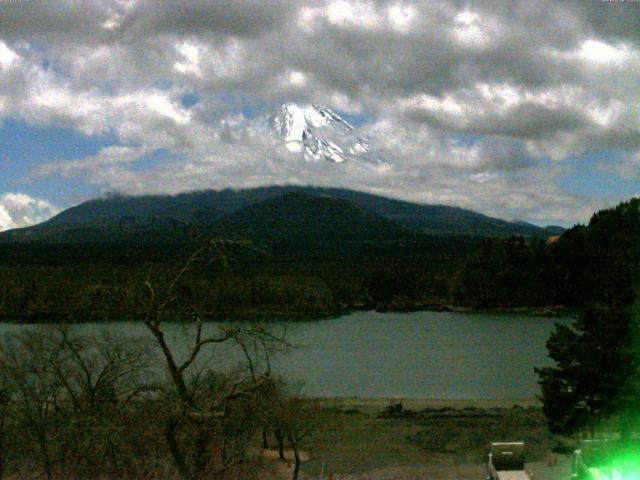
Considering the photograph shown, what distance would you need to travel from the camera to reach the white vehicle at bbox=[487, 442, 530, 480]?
264 inches

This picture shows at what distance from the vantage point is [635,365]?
37.2 feet

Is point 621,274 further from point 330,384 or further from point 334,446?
point 330,384

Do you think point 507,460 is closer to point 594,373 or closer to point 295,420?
point 295,420

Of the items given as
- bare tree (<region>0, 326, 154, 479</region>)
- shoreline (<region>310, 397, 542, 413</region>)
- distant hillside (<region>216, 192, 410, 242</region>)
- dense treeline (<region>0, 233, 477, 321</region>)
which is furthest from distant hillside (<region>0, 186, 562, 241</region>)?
bare tree (<region>0, 326, 154, 479</region>)

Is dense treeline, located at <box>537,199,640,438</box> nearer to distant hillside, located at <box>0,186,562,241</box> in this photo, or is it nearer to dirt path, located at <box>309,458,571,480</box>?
dirt path, located at <box>309,458,571,480</box>

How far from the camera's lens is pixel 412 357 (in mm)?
32438

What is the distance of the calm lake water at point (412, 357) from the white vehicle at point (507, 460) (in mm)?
10353

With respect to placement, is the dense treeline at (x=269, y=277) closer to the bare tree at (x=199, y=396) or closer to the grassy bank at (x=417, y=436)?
the bare tree at (x=199, y=396)

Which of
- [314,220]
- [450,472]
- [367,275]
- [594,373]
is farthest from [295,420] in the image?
[314,220]

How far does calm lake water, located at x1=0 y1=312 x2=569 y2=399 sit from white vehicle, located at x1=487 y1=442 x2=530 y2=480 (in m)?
10.4

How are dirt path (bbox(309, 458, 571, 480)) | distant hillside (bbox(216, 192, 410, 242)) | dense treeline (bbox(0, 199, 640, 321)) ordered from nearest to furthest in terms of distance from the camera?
dirt path (bbox(309, 458, 571, 480)) < dense treeline (bbox(0, 199, 640, 321)) < distant hillside (bbox(216, 192, 410, 242))

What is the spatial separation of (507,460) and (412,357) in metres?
25.9

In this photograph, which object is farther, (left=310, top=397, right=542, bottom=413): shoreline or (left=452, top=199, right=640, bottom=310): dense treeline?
(left=452, top=199, right=640, bottom=310): dense treeline

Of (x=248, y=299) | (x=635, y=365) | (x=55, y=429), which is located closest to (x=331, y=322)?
(x=248, y=299)
